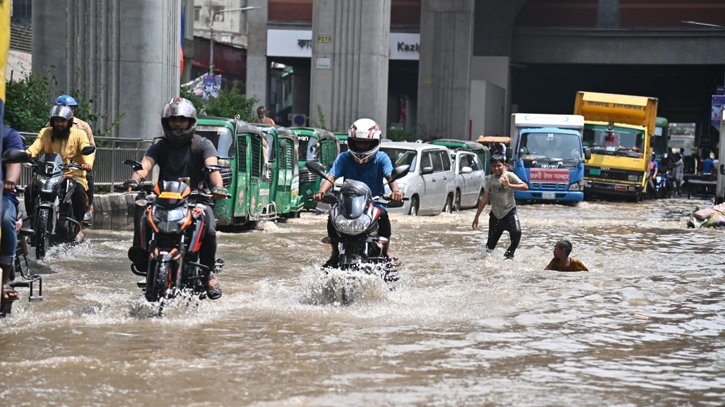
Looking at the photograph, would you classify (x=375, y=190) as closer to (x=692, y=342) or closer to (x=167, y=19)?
(x=692, y=342)

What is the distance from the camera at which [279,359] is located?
6.88 m

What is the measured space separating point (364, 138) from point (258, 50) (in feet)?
164

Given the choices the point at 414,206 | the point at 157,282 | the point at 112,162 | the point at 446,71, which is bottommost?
the point at 414,206

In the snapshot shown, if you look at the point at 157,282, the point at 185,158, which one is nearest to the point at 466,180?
the point at 185,158

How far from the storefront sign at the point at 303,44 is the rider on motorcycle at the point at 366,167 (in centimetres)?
4752

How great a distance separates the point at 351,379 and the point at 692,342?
3009 mm

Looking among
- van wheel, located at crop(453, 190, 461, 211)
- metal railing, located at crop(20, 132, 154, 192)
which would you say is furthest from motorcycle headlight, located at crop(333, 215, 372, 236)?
van wheel, located at crop(453, 190, 461, 211)

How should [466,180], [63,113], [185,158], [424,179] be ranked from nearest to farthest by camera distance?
[185,158] < [63,113] < [424,179] < [466,180]

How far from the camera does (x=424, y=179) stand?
74.0 ft

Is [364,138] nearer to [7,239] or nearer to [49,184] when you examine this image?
[7,239]

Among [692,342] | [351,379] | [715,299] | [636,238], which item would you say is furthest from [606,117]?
[351,379]

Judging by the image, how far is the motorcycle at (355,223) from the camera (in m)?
8.94

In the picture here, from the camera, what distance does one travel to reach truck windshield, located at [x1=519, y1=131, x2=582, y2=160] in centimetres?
2956

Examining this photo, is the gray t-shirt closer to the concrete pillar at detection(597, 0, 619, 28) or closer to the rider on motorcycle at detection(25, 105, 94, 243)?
the rider on motorcycle at detection(25, 105, 94, 243)
